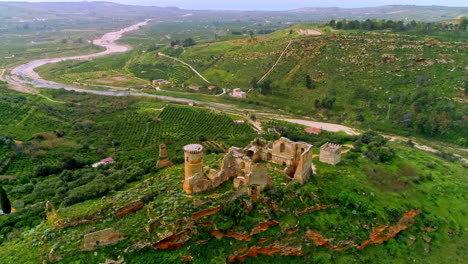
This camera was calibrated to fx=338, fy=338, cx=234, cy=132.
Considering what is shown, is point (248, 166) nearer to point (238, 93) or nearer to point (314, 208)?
point (314, 208)

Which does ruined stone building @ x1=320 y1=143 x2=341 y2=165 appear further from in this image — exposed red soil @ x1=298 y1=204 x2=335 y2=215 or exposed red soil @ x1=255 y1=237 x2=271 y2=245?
exposed red soil @ x1=255 y1=237 x2=271 y2=245

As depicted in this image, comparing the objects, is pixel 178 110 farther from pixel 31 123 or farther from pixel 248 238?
pixel 248 238

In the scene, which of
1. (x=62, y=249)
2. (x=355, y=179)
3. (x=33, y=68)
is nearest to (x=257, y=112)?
(x=355, y=179)

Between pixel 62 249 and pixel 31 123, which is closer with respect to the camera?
pixel 62 249

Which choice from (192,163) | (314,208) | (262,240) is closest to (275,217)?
(262,240)

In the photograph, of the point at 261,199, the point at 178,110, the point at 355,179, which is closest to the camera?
the point at 261,199

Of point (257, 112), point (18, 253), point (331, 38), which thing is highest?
point (331, 38)

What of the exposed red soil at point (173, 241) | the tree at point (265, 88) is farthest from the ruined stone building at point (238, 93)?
the exposed red soil at point (173, 241)

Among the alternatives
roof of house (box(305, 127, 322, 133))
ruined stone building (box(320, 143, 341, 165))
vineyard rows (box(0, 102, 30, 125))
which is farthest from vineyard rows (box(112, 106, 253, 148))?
ruined stone building (box(320, 143, 341, 165))
